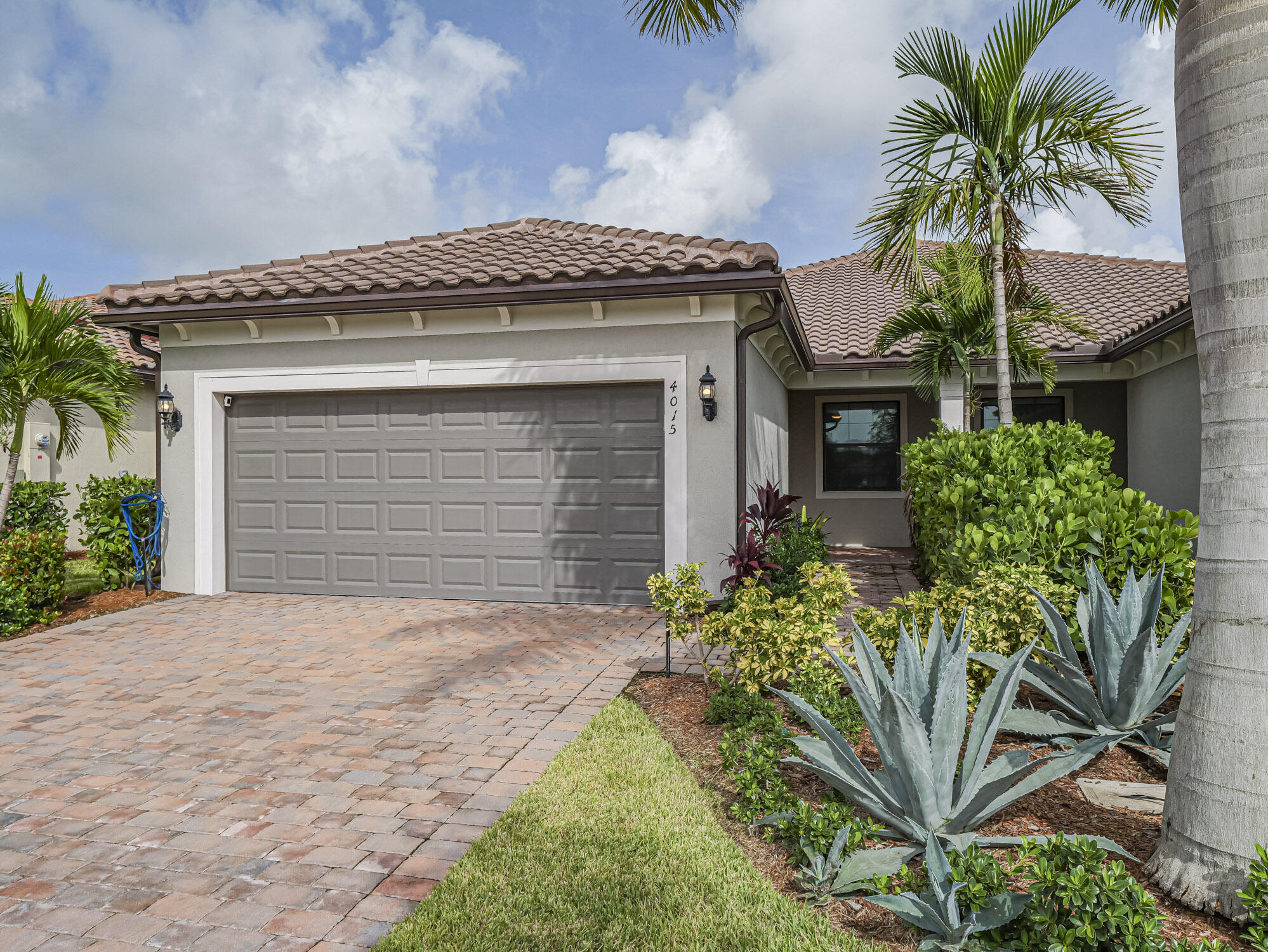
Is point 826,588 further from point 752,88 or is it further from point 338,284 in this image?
point 752,88

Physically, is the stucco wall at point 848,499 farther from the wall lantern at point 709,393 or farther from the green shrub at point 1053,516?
the green shrub at point 1053,516

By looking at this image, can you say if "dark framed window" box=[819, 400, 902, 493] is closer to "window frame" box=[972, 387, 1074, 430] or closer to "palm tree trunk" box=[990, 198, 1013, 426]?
"window frame" box=[972, 387, 1074, 430]

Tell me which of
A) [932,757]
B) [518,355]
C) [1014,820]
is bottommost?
[1014,820]

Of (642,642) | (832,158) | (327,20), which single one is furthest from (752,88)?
(642,642)

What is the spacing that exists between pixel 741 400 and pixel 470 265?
143 inches

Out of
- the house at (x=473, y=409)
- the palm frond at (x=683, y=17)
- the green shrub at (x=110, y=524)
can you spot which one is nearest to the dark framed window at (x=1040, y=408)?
the house at (x=473, y=409)

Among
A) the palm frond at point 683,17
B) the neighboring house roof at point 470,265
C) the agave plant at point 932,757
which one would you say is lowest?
the agave plant at point 932,757

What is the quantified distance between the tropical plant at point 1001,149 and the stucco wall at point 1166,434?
10.9ft

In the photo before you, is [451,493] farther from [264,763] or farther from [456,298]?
[264,763]

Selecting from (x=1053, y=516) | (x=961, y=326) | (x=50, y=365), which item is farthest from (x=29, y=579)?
(x=961, y=326)

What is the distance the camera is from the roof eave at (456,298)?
24.7 ft

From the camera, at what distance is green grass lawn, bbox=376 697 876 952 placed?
2496mm

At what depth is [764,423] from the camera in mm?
10023

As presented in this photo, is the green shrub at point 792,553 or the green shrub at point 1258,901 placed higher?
the green shrub at point 792,553
